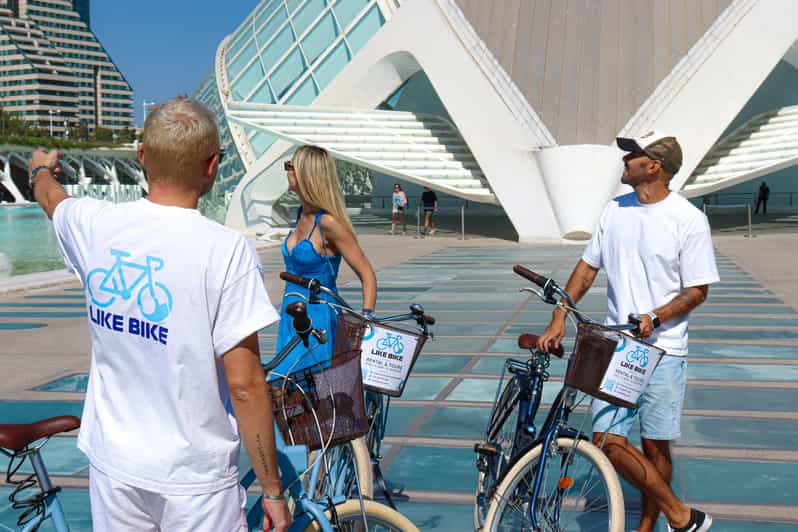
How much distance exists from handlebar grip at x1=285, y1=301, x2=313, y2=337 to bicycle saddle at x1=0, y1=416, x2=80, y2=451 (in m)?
0.63

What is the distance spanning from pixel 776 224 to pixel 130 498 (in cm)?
2754

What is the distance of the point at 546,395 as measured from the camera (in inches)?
272

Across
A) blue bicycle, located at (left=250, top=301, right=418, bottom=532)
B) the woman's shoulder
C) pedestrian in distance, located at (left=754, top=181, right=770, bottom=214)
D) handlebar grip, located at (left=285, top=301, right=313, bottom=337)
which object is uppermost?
pedestrian in distance, located at (left=754, top=181, right=770, bottom=214)

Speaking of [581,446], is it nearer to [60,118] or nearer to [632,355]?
[632,355]

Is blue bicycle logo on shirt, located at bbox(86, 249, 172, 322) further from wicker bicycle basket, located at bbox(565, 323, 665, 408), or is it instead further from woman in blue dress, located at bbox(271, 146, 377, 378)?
woman in blue dress, located at bbox(271, 146, 377, 378)

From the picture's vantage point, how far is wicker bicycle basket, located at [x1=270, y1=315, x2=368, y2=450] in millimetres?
2660

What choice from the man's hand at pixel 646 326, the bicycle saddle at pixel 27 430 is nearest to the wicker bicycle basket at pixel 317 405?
the bicycle saddle at pixel 27 430

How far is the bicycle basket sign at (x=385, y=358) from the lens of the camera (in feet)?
11.8

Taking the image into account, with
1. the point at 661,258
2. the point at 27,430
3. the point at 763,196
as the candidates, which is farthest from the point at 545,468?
the point at 763,196

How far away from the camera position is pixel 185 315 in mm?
2188

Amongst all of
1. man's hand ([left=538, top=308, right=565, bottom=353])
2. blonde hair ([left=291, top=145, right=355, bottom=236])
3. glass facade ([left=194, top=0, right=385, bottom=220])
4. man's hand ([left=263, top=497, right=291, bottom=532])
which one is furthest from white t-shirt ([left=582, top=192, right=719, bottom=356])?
glass facade ([left=194, top=0, right=385, bottom=220])

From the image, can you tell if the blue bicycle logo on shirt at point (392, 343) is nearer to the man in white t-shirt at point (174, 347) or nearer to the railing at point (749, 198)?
the man in white t-shirt at point (174, 347)

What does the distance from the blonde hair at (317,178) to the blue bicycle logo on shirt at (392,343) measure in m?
0.72

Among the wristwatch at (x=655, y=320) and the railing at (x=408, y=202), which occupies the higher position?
the railing at (x=408, y=202)
